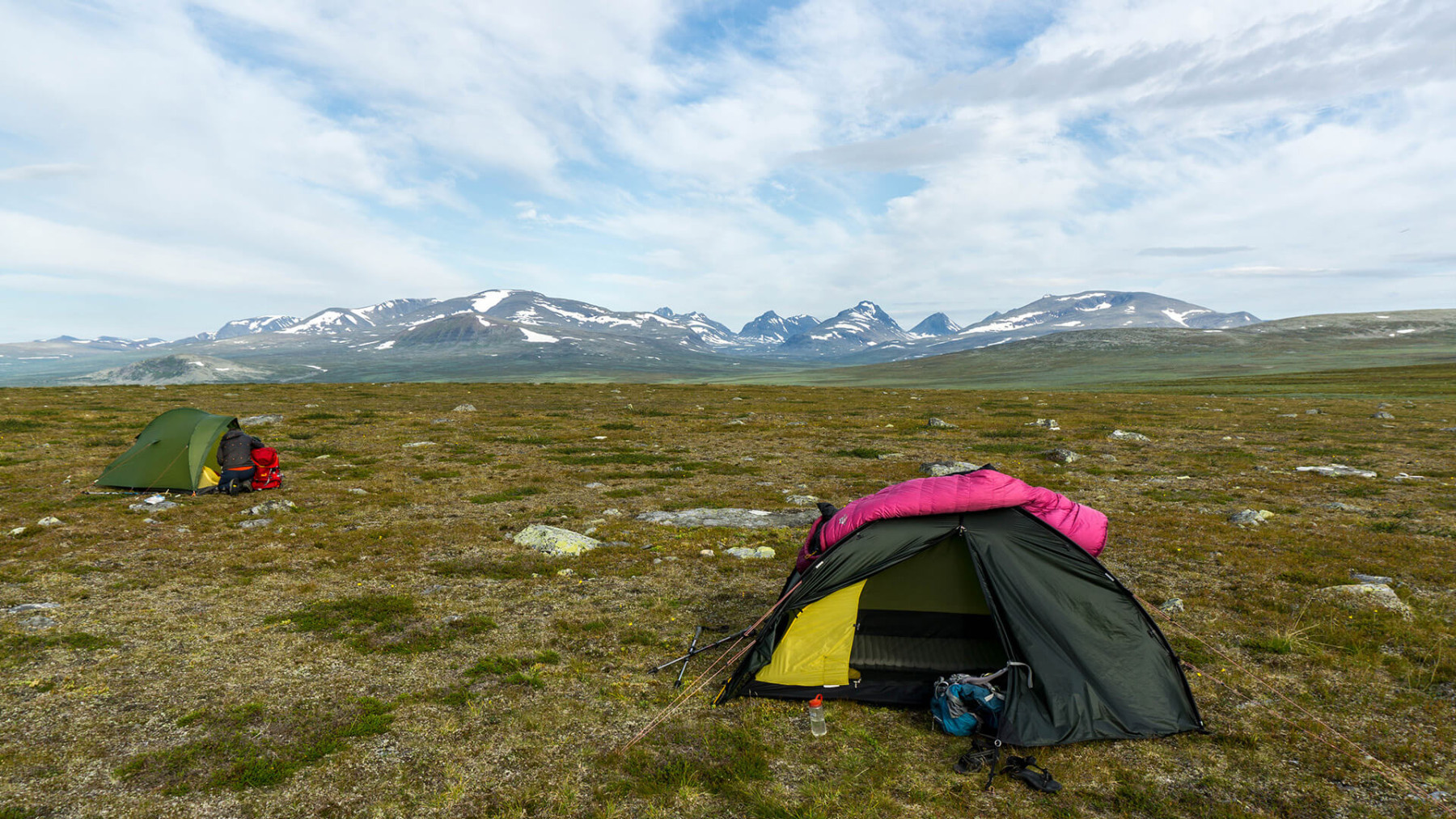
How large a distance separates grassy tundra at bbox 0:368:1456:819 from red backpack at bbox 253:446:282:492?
31.0 inches

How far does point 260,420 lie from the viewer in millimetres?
34688

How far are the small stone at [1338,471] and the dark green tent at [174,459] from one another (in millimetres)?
37995

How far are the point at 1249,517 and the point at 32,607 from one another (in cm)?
2722

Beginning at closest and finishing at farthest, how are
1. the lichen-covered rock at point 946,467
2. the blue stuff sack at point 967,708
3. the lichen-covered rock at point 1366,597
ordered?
the blue stuff sack at point 967,708 → the lichen-covered rock at point 1366,597 → the lichen-covered rock at point 946,467

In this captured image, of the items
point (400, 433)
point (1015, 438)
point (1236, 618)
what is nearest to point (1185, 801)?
point (1236, 618)

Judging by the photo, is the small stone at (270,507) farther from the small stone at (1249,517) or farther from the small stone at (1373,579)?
the small stone at (1249,517)

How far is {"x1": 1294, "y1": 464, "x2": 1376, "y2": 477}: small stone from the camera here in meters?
21.6

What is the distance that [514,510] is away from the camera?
17750mm

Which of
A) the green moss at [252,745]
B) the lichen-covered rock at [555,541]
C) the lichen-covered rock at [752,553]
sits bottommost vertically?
the lichen-covered rock at [752,553]

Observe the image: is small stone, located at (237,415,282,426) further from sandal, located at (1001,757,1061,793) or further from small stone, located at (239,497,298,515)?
sandal, located at (1001,757,1061,793)

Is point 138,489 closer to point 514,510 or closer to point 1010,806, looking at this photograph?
point 514,510

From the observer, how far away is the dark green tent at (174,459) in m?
18.1

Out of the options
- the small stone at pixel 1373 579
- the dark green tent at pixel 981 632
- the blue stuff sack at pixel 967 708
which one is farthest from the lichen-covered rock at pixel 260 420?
the small stone at pixel 1373 579

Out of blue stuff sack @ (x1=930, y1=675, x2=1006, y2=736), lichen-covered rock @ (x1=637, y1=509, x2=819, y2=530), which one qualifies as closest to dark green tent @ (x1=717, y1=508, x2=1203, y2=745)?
blue stuff sack @ (x1=930, y1=675, x2=1006, y2=736)
